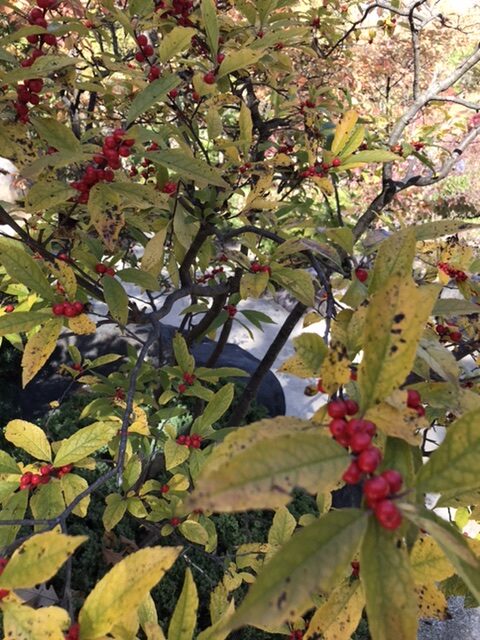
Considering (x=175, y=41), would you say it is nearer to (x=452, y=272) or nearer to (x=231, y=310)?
(x=452, y=272)

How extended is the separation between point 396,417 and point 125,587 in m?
0.38

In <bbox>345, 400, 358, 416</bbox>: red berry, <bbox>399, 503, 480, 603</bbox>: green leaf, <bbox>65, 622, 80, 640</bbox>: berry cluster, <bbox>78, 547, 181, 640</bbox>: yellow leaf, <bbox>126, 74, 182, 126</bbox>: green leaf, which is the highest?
<bbox>126, 74, 182, 126</bbox>: green leaf

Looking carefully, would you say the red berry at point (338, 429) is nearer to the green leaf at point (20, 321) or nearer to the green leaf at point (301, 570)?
the green leaf at point (301, 570)

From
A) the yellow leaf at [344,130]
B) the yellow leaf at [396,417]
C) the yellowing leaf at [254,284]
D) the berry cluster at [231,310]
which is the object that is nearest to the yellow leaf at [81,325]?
the yellowing leaf at [254,284]

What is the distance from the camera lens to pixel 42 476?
1.15 meters

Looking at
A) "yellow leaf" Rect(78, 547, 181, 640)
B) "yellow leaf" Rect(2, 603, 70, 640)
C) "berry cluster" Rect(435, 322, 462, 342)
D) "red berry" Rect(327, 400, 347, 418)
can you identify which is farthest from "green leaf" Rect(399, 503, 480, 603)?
"berry cluster" Rect(435, 322, 462, 342)

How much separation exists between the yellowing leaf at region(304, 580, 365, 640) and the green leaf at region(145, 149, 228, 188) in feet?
2.48

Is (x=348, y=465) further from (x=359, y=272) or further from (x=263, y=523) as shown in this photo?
(x=263, y=523)

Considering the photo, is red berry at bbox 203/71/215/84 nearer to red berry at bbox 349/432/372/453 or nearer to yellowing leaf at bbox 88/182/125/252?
yellowing leaf at bbox 88/182/125/252

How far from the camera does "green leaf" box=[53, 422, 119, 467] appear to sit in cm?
111

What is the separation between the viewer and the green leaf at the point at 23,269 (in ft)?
3.33

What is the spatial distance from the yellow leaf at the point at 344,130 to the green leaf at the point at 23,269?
2.82 ft

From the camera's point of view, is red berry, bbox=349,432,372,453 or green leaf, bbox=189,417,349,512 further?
red berry, bbox=349,432,372,453

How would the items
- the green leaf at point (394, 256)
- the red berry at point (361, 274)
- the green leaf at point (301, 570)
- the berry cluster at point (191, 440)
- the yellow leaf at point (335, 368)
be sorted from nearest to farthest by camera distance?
the green leaf at point (301, 570) → the yellow leaf at point (335, 368) → the green leaf at point (394, 256) → the red berry at point (361, 274) → the berry cluster at point (191, 440)
